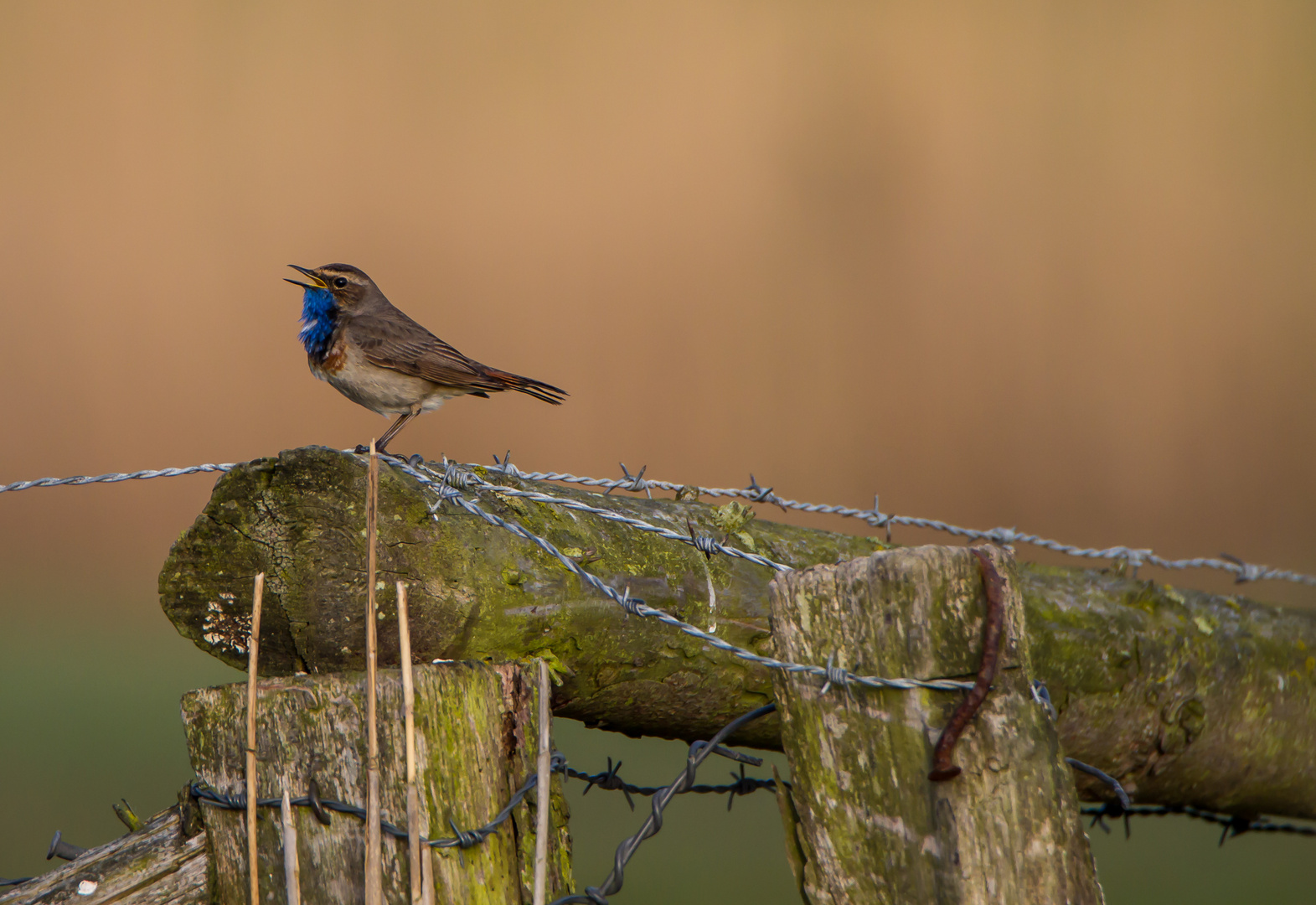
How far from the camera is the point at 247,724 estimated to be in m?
1.90

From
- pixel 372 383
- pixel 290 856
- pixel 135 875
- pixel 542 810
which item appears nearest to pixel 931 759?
pixel 542 810

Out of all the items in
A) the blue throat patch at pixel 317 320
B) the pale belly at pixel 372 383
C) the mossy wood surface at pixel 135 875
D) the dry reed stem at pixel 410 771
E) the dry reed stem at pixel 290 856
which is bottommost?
the mossy wood surface at pixel 135 875

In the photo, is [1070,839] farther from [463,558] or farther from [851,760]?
[463,558]

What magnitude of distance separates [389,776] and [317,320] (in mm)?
2795

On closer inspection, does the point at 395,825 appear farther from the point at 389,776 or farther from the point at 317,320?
the point at 317,320

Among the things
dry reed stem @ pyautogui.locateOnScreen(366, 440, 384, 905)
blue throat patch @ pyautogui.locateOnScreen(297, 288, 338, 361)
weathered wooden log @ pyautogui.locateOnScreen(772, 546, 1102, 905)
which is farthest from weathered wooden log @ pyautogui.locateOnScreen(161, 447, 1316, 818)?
blue throat patch @ pyautogui.locateOnScreen(297, 288, 338, 361)

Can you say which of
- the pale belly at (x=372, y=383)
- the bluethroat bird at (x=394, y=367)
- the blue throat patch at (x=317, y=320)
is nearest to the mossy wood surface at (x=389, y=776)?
the bluethroat bird at (x=394, y=367)

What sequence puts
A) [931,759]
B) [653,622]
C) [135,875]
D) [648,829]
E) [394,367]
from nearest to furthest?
[931,759] < [648,829] < [135,875] < [653,622] < [394,367]

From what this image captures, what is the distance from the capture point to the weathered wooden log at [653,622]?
2.12 metres

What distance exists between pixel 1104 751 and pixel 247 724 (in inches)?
92.7

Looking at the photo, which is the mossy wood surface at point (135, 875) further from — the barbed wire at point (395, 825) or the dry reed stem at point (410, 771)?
the dry reed stem at point (410, 771)

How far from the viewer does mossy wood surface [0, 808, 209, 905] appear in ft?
6.46

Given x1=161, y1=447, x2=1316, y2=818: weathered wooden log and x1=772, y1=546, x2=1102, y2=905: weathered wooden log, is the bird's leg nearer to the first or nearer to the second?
x1=161, y1=447, x2=1316, y2=818: weathered wooden log

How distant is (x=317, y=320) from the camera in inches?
165
